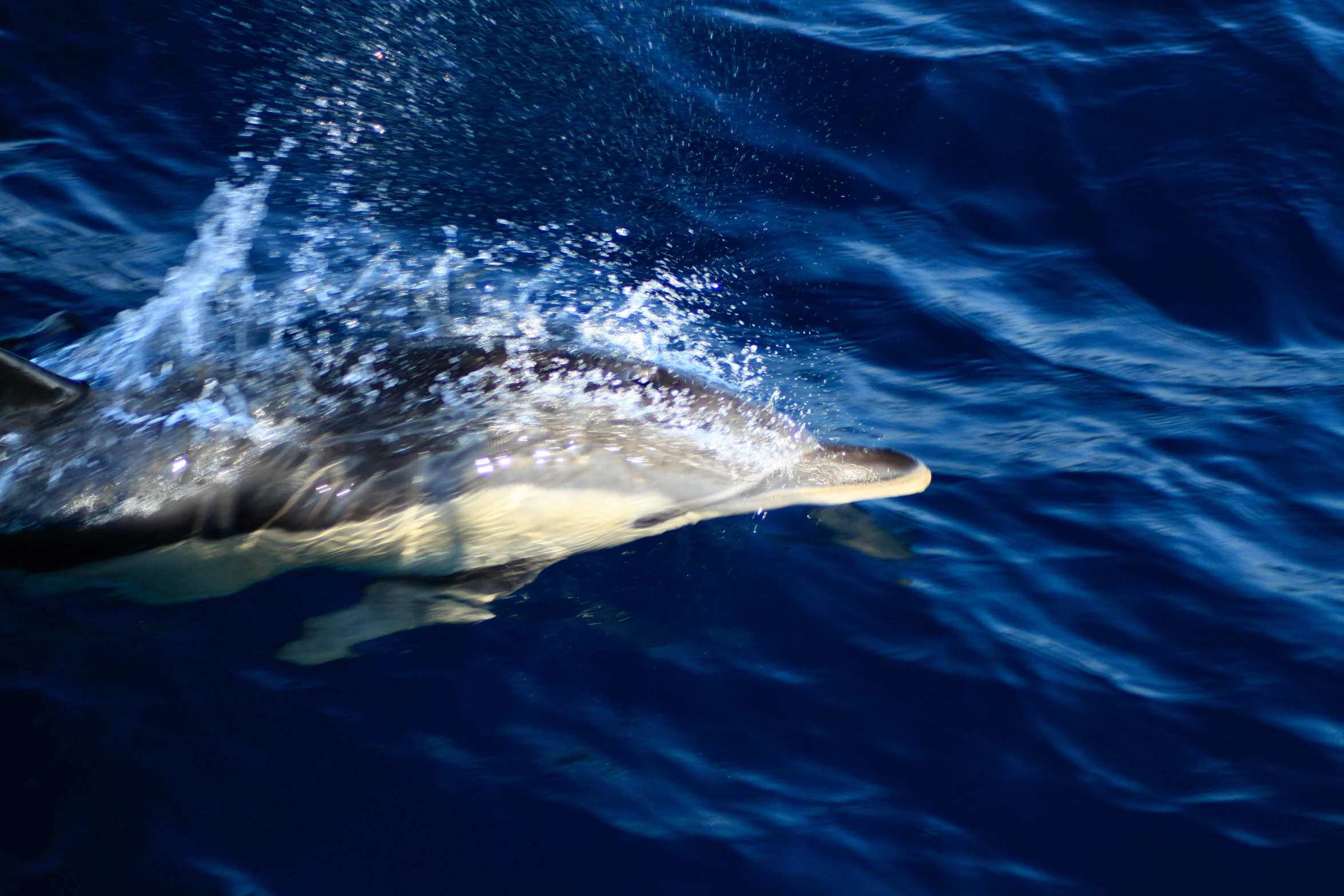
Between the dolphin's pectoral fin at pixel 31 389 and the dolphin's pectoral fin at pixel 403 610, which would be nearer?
the dolphin's pectoral fin at pixel 403 610

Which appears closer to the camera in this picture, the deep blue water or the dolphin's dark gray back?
the deep blue water

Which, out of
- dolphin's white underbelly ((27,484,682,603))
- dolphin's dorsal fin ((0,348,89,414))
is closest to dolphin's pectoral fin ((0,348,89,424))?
dolphin's dorsal fin ((0,348,89,414))

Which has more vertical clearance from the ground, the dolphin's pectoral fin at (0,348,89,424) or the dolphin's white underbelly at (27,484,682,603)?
the dolphin's pectoral fin at (0,348,89,424)

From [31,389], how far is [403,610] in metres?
1.65

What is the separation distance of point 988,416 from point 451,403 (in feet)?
10.0

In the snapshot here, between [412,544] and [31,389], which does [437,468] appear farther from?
[31,389]

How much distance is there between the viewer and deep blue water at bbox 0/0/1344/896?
384cm

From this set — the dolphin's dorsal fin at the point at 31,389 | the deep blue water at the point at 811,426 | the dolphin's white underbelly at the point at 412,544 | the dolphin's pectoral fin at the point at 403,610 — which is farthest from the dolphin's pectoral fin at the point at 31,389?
the dolphin's pectoral fin at the point at 403,610

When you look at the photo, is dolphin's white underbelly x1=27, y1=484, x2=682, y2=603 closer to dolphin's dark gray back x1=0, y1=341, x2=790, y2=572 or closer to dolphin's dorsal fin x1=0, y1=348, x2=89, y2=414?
dolphin's dark gray back x1=0, y1=341, x2=790, y2=572

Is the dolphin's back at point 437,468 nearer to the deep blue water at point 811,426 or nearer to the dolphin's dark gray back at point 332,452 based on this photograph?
the dolphin's dark gray back at point 332,452

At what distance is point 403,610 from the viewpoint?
181 inches

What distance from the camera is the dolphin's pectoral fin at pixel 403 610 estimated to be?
432 centimetres

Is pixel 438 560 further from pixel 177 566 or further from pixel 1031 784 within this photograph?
pixel 1031 784

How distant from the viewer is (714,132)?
29.6 ft
